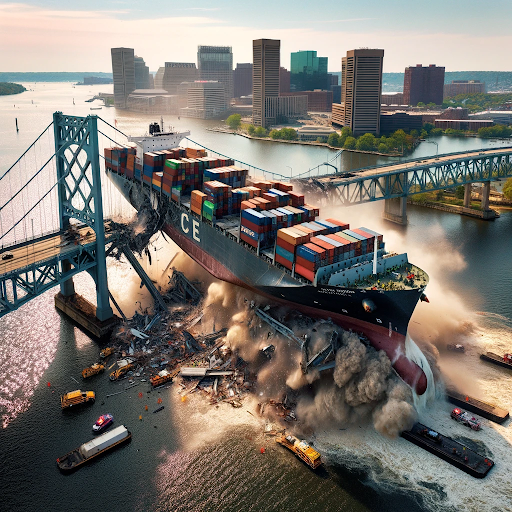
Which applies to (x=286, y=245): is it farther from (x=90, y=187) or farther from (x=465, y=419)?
(x=90, y=187)

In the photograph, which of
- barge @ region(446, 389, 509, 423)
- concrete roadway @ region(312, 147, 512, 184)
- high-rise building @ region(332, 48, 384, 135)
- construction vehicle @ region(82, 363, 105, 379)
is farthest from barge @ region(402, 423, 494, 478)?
high-rise building @ region(332, 48, 384, 135)

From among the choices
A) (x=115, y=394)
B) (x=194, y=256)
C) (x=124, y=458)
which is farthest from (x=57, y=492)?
(x=194, y=256)

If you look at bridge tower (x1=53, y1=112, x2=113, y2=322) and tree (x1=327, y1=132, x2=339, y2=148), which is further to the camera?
tree (x1=327, y1=132, x2=339, y2=148)

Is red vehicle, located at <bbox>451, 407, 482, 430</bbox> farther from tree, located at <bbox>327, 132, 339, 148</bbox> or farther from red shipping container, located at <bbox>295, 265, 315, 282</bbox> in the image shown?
tree, located at <bbox>327, 132, 339, 148</bbox>

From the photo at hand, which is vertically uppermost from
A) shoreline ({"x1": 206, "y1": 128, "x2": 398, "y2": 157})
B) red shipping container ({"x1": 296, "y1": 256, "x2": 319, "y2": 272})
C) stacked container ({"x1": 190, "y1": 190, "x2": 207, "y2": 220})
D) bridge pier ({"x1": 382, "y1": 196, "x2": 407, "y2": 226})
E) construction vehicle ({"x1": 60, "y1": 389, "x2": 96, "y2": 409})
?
stacked container ({"x1": 190, "y1": 190, "x2": 207, "y2": 220})

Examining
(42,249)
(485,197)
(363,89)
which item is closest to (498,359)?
(42,249)

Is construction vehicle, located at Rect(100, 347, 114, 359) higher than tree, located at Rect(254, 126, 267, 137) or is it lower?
lower

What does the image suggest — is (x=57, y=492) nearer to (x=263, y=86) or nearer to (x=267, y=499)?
(x=267, y=499)

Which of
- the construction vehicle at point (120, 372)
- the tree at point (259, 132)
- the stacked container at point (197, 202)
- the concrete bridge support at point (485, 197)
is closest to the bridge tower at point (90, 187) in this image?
the construction vehicle at point (120, 372)
